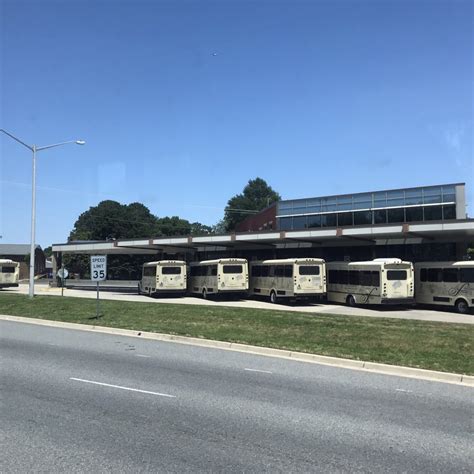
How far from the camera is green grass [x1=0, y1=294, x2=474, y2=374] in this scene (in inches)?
501

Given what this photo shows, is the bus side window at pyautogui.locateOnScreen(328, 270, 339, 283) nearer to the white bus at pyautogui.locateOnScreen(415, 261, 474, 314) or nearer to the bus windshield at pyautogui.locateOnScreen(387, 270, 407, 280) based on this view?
the bus windshield at pyautogui.locateOnScreen(387, 270, 407, 280)

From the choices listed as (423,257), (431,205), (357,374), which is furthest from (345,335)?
(431,205)

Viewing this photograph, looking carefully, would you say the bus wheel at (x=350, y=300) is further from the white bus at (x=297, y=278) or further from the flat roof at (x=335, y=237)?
the flat roof at (x=335, y=237)

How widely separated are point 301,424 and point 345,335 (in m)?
9.36

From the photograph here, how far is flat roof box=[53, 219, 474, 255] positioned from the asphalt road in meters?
22.9

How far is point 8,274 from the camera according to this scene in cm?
5347

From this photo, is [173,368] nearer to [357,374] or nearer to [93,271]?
[357,374]

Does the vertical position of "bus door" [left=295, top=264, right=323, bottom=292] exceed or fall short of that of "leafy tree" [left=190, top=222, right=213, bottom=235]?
it falls short

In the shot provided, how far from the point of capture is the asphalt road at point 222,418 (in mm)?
5367

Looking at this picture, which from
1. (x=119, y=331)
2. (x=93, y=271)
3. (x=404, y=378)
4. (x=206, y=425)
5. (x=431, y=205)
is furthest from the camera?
(x=431, y=205)

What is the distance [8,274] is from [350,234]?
121ft

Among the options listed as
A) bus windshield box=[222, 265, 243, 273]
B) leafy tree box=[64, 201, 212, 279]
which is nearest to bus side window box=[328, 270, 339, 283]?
bus windshield box=[222, 265, 243, 273]

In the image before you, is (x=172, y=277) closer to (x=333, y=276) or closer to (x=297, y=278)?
(x=297, y=278)

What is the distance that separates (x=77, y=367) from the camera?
1085 centimetres
